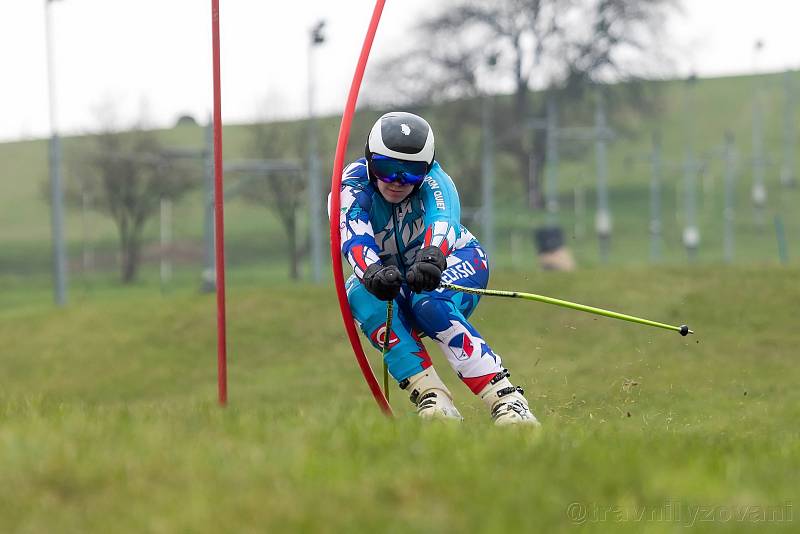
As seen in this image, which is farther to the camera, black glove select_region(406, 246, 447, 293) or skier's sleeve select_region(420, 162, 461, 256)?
skier's sleeve select_region(420, 162, 461, 256)

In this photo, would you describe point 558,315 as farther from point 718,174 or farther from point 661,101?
point 718,174

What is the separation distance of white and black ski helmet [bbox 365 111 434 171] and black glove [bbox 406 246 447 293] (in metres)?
0.81

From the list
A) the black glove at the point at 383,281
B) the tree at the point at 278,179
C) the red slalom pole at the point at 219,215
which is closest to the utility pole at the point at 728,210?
the tree at the point at 278,179

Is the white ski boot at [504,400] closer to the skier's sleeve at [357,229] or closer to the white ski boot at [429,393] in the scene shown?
the white ski boot at [429,393]

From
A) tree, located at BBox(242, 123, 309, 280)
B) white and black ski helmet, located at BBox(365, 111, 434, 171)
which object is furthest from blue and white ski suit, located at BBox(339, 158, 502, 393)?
tree, located at BBox(242, 123, 309, 280)

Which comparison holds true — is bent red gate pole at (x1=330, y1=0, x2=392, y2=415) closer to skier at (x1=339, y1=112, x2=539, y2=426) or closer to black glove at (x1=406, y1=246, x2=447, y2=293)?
skier at (x1=339, y1=112, x2=539, y2=426)

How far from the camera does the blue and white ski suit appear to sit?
7906 millimetres

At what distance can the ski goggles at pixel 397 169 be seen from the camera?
8.02 metres

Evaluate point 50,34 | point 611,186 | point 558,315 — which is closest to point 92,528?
point 558,315

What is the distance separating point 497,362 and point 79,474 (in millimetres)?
3816

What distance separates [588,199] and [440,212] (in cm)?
7095

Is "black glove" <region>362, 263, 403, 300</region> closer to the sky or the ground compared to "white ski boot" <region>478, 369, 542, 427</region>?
closer to the sky

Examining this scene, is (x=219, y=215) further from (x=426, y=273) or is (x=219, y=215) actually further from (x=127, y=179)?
(x=127, y=179)

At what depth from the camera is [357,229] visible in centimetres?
801
